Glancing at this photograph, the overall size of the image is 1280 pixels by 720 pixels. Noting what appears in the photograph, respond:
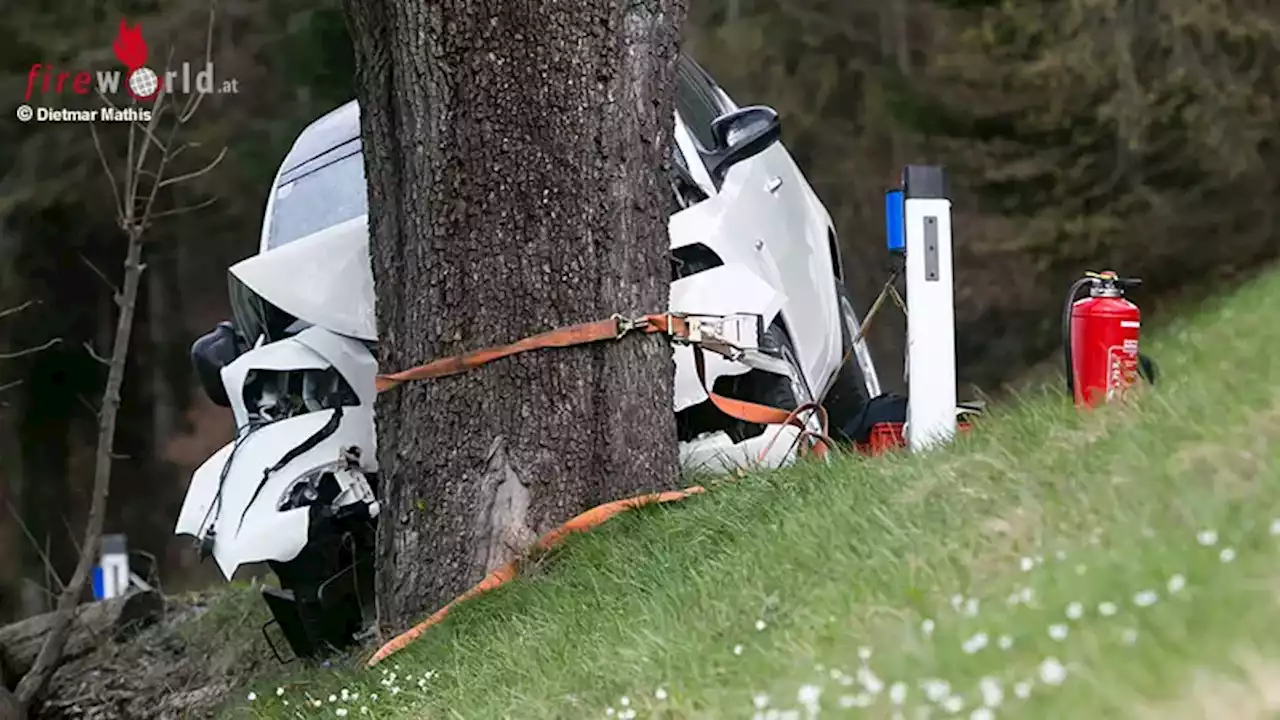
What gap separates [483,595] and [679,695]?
123 cm

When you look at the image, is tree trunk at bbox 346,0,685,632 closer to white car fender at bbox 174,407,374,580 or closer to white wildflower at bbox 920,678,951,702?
white car fender at bbox 174,407,374,580

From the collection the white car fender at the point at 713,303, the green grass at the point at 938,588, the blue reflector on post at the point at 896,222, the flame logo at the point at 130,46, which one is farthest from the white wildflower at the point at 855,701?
the flame logo at the point at 130,46

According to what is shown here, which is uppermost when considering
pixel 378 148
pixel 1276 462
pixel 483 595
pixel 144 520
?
pixel 378 148

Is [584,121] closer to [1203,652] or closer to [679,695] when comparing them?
[679,695]

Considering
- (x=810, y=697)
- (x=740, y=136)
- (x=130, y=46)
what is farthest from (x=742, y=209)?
(x=130, y=46)

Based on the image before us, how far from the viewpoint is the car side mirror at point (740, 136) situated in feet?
16.1

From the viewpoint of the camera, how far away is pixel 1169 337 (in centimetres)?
496

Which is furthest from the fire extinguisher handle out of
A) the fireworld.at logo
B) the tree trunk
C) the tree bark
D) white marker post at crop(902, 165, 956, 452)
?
the fireworld.at logo

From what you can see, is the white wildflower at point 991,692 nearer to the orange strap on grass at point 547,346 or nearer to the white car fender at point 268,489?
the orange strap on grass at point 547,346

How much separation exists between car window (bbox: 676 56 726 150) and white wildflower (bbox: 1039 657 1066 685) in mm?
3623

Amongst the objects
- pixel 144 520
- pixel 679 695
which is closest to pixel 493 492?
pixel 679 695

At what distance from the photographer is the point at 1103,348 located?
319 cm

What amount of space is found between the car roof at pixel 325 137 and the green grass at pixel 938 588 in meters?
2.50

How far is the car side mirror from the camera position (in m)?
4.91
